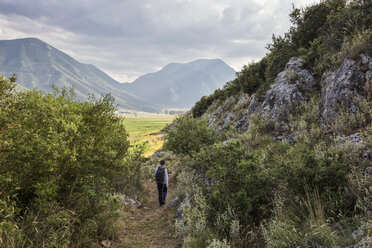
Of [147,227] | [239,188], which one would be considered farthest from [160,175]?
[239,188]

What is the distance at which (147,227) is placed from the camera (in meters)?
8.85

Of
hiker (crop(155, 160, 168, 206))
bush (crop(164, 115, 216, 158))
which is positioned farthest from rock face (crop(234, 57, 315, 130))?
hiker (crop(155, 160, 168, 206))

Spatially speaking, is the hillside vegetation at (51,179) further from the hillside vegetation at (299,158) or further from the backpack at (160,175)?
the backpack at (160,175)

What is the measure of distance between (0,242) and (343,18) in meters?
16.3

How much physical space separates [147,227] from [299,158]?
682 centimetres

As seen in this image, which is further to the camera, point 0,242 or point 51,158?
point 51,158

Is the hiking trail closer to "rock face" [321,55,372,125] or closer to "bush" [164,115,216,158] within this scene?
"bush" [164,115,216,158]

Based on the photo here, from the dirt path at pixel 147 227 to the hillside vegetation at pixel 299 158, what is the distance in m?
0.91

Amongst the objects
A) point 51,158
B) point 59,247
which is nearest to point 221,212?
point 59,247

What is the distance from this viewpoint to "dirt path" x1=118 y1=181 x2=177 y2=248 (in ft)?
24.2

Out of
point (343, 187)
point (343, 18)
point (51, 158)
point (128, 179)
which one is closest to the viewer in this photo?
point (343, 187)

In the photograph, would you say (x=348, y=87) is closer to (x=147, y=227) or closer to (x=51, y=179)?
(x=147, y=227)

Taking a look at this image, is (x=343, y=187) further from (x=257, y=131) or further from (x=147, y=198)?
(x=147, y=198)

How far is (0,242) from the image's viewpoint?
3.96 m
